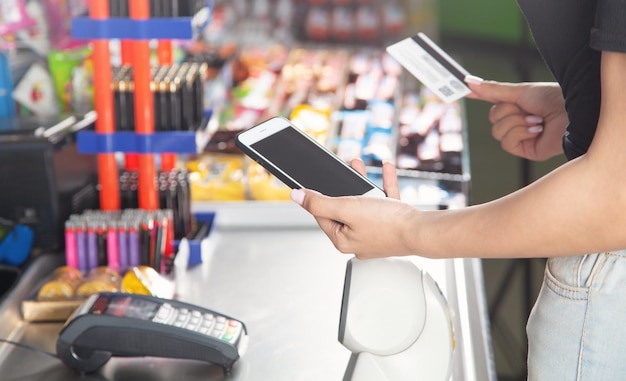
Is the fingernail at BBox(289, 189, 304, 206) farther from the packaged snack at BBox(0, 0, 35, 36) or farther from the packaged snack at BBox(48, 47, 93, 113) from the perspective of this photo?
the packaged snack at BBox(0, 0, 35, 36)

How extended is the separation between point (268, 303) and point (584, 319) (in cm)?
81

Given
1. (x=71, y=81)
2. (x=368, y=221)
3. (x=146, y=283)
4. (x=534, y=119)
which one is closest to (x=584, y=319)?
(x=368, y=221)

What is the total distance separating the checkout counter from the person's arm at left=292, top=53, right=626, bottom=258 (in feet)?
0.54

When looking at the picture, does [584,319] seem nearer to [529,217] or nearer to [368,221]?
[529,217]

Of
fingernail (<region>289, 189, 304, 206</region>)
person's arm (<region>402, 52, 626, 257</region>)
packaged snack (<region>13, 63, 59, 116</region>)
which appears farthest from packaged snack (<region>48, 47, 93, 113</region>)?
person's arm (<region>402, 52, 626, 257</region>)

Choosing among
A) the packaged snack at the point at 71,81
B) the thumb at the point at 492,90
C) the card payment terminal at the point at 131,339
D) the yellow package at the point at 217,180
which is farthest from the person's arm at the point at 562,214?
the yellow package at the point at 217,180

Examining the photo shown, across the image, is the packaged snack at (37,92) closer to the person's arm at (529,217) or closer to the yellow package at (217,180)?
the yellow package at (217,180)

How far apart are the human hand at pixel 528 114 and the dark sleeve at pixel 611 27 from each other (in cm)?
67

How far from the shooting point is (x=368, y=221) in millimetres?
1319

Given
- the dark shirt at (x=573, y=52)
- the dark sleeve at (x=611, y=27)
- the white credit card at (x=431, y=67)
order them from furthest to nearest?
1. the white credit card at (x=431, y=67)
2. the dark shirt at (x=573, y=52)
3. the dark sleeve at (x=611, y=27)

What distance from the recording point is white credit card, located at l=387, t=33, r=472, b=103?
5.81 ft

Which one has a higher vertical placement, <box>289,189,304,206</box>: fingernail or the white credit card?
the white credit card

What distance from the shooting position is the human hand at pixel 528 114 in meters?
1.78

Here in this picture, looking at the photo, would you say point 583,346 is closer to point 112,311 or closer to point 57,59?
point 112,311
